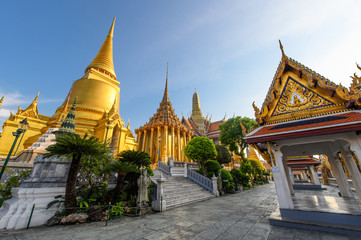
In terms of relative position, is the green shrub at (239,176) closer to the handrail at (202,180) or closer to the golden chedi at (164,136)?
the handrail at (202,180)

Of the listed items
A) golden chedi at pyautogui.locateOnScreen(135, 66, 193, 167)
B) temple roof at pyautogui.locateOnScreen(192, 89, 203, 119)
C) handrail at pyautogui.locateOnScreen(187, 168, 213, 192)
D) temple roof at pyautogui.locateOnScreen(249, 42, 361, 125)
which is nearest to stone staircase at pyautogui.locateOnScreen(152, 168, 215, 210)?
handrail at pyautogui.locateOnScreen(187, 168, 213, 192)

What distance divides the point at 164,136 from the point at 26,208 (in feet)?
67.9

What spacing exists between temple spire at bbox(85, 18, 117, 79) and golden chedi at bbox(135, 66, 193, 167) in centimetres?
1264

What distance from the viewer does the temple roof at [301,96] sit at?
4.78 m

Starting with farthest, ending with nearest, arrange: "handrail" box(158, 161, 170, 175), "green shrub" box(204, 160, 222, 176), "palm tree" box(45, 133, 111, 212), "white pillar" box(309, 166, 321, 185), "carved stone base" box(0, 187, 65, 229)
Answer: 1. "white pillar" box(309, 166, 321, 185)
2. "green shrub" box(204, 160, 222, 176)
3. "handrail" box(158, 161, 170, 175)
4. "palm tree" box(45, 133, 111, 212)
5. "carved stone base" box(0, 187, 65, 229)

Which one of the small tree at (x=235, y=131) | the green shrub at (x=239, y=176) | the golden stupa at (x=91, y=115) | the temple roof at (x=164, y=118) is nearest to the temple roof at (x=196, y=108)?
the temple roof at (x=164, y=118)

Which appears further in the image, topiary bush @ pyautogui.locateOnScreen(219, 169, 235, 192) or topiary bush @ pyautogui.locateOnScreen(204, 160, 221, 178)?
topiary bush @ pyautogui.locateOnScreen(204, 160, 221, 178)

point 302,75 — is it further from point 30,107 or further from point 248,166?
point 30,107

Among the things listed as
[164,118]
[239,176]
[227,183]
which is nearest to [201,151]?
[227,183]

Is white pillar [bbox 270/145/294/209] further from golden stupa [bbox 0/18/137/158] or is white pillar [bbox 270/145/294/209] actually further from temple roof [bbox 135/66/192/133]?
temple roof [bbox 135/66/192/133]

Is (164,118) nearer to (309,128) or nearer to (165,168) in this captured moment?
(165,168)

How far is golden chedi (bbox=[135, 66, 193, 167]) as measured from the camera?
24933 mm

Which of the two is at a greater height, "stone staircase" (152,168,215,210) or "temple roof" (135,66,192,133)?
"temple roof" (135,66,192,133)

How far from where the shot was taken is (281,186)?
15.6 ft
